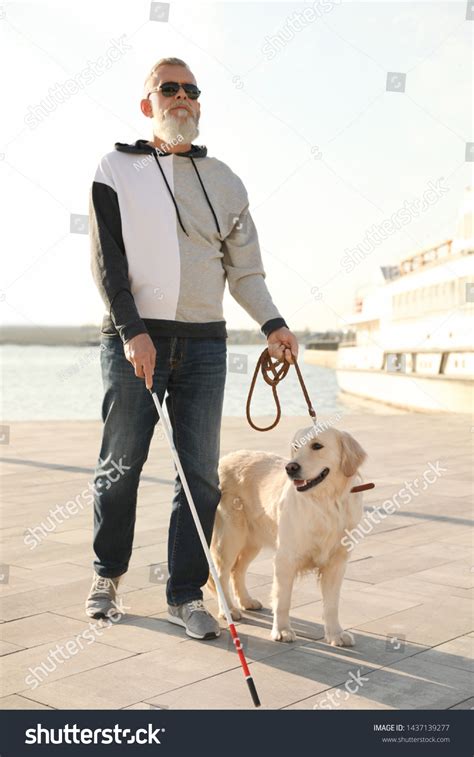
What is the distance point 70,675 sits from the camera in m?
3.27

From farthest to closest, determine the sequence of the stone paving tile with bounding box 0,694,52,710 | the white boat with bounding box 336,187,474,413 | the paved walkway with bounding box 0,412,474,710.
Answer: the white boat with bounding box 336,187,474,413
the paved walkway with bounding box 0,412,474,710
the stone paving tile with bounding box 0,694,52,710

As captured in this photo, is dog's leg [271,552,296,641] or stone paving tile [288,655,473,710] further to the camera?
dog's leg [271,552,296,641]

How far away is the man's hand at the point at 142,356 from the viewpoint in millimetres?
3592

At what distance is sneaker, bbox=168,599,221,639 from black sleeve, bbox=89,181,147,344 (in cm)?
119

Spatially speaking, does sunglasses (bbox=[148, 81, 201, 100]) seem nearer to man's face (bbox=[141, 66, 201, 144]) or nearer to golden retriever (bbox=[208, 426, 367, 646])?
man's face (bbox=[141, 66, 201, 144])

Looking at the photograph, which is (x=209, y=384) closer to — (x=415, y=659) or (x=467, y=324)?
(x=415, y=659)

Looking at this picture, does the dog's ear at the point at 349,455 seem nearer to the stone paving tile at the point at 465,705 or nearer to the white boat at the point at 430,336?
the stone paving tile at the point at 465,705

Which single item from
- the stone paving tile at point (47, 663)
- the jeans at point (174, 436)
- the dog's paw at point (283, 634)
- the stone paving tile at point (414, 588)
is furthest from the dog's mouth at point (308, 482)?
the stone paving tile at point (414, 588)

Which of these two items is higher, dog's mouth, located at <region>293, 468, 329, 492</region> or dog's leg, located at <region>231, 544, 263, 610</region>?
dog's mouth, located at <region>293, 468, 329, 492</region>

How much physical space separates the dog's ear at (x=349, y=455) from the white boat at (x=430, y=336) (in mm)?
17267

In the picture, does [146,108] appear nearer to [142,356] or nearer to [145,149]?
[145,149]

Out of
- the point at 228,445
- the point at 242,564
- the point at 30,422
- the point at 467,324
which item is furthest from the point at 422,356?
the point at 242,564

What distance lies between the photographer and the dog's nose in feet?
12.0

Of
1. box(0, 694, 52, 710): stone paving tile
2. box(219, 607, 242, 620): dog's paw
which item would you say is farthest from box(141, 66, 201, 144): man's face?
box(0, 694, 52, 710): stone paving tile
